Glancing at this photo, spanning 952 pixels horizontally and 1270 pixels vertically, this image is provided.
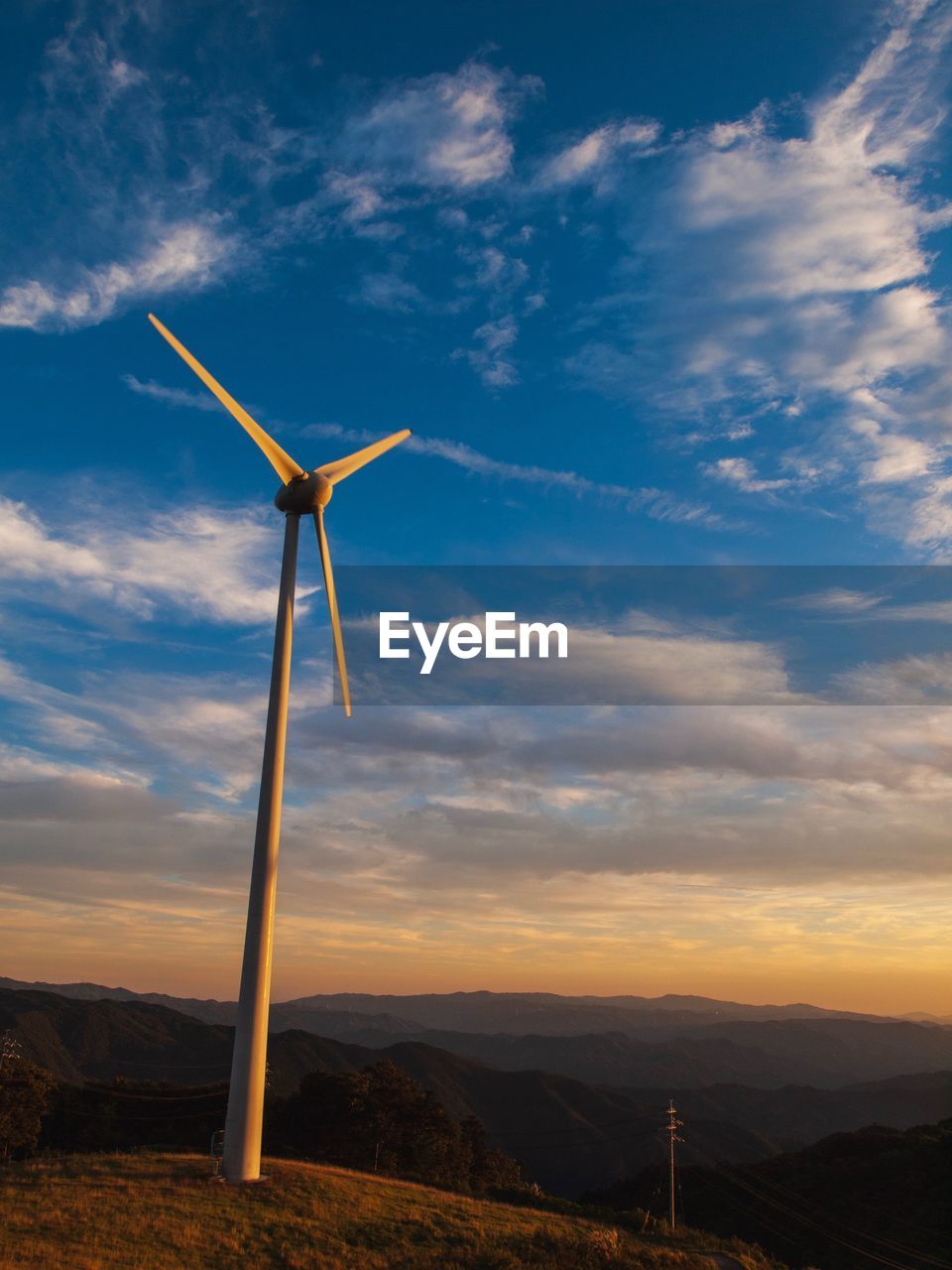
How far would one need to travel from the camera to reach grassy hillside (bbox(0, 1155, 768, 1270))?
34.2 meters

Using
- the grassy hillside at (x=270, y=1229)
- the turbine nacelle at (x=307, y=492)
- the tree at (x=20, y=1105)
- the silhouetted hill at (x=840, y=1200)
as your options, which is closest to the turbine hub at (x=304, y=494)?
the turbine nacelle at (x=307, y=492)

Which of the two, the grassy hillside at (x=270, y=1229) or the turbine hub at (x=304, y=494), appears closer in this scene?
the grassy hillside at (x=270, y=1229)

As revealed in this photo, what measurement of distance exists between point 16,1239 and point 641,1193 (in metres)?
157

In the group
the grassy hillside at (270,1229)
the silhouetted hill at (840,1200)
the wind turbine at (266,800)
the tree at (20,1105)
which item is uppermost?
the wind turbine at (266,800)

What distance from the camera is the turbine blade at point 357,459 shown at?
180 ft

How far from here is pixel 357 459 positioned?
56.9m

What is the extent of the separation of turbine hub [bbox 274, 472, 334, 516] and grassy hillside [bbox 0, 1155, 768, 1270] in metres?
36.5

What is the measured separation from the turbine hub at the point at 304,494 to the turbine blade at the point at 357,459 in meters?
0.82

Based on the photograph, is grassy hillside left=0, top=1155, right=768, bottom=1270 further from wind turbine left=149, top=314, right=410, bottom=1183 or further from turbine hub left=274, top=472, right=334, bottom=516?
turbine hub left=274, top=472, right=334, bottom=516

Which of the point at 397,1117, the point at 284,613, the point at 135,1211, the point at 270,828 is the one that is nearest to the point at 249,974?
the point at 270,828

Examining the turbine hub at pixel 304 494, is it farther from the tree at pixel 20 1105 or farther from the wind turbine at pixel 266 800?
the tree at pixel 20 1105

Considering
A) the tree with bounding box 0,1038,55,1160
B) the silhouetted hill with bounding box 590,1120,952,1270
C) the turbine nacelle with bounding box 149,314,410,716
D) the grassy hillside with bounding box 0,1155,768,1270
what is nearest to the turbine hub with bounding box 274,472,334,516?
the turbine nacelle with bounding box 149,314,410,716

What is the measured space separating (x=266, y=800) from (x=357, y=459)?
23.0m

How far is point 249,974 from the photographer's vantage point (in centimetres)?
4338
